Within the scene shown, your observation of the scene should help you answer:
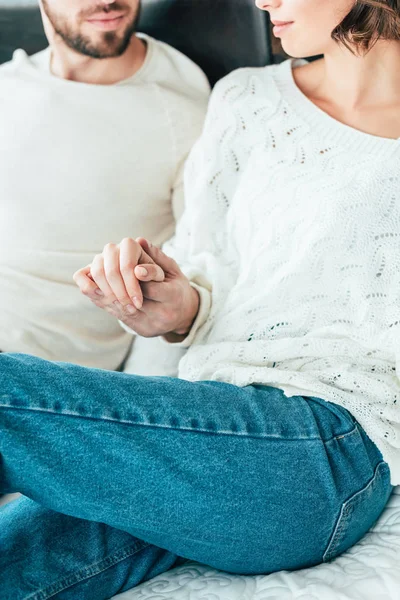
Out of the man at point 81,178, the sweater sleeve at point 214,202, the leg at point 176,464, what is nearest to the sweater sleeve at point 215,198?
the sweater sleeve at point 214,202

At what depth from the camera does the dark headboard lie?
1.43 metres

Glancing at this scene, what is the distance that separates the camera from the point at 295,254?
Answer: 1.16 m

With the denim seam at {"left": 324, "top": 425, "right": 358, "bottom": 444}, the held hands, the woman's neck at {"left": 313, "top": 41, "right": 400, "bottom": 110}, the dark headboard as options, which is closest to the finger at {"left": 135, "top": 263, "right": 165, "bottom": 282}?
the held hands

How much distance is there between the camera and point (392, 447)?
1041mm

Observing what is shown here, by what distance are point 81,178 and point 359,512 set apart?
0.77 metres

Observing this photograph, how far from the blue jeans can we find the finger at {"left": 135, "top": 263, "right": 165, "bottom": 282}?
14cm

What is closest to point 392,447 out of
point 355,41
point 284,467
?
point 284,467

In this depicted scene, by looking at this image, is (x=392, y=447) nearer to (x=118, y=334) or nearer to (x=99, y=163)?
(x=118, y=334)

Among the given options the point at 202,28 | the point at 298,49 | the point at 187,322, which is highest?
the point at 298,49

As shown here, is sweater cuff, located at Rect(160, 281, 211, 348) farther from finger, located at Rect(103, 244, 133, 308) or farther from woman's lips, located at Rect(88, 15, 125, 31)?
woman's lips, located at Rect(88, 15, 125, 31)

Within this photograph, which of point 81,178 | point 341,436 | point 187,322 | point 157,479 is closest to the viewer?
point 157,479

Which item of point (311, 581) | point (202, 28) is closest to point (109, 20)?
point (202, 28)

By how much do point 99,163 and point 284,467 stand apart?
27.9 inches

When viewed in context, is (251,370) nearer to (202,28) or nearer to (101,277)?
(101,277)
